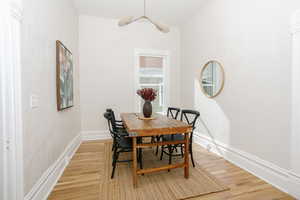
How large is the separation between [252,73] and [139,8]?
2.71 metres

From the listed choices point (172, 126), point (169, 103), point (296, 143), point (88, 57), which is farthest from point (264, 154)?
point (88, 57)

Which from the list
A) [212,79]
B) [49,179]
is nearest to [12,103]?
[49,179]

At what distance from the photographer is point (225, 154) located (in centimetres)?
277

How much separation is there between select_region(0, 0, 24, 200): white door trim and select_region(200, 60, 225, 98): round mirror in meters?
2.94

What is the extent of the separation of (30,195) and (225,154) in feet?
Result: 9.37

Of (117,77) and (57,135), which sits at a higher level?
(117,77)

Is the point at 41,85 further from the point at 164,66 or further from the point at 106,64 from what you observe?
the point at 164,66

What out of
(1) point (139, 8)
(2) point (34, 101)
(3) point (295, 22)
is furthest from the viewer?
(1) point (139, 8)

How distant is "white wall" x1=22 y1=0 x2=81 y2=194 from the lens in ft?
4.75

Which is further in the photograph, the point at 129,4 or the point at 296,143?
the point at 129,4

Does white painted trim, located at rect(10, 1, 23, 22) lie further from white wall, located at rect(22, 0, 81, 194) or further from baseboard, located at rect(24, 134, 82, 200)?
baseboard, located at rect(24, 134, 82, 200)

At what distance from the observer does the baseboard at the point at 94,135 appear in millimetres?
3819

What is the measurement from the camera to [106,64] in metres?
3.89

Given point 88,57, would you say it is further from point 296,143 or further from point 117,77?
point 296,143
